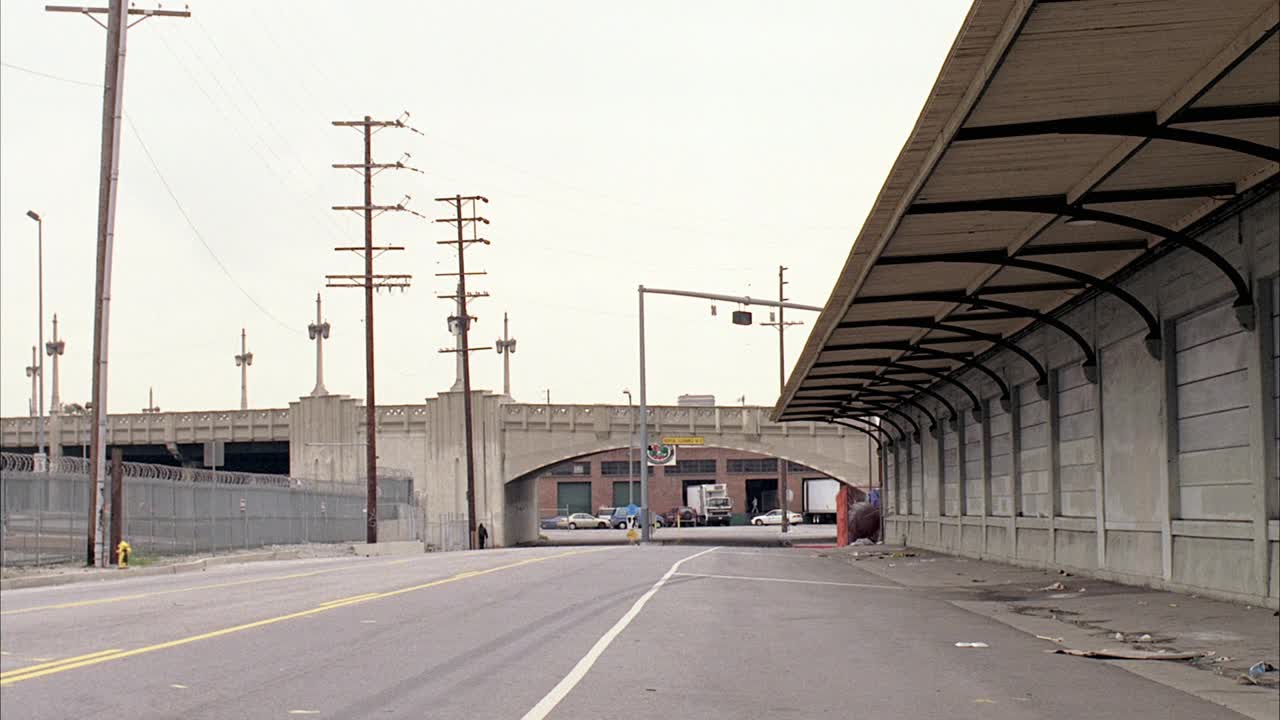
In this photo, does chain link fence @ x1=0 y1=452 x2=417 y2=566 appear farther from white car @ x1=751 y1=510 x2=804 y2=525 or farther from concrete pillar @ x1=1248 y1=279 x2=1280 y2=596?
white car @ x1=751 y1=510 x2=804 y2=525

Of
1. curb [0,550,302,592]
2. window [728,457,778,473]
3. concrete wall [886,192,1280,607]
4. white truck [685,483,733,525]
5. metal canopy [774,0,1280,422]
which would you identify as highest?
metal canopy [774,0,1280,422]

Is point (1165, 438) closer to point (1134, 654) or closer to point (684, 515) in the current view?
point (1134, 654)

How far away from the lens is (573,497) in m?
139

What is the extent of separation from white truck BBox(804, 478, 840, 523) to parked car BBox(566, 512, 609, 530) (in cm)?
2118

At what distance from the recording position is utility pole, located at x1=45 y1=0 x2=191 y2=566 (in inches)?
1291

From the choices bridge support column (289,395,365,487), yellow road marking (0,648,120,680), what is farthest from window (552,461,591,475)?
yellow road marking (0,648,120,680)

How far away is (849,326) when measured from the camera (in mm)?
24375

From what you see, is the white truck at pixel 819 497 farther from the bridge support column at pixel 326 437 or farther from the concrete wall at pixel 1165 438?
the concrete wall at pixel 1165 438

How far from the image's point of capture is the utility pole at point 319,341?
85812 millimetres

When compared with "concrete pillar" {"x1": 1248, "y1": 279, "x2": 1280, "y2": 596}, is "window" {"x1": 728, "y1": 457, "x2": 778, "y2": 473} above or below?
below

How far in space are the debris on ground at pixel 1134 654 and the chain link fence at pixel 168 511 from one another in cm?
2263

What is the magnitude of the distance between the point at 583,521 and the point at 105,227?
3767 inches

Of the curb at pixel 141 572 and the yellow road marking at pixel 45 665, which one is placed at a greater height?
the yellow road marking at pixel 45 665

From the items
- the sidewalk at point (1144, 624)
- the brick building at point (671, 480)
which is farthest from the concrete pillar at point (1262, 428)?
the brick building at point (671, 480)
